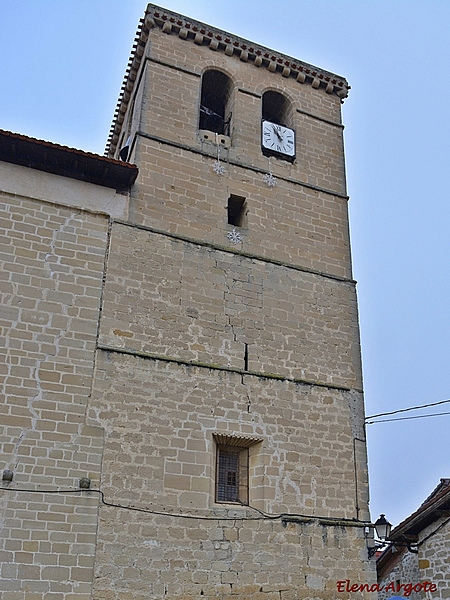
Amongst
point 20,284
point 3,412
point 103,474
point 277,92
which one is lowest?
point 103,474

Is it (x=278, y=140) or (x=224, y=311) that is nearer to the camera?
(x=224, y=311)

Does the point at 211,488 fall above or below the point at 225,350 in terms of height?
below

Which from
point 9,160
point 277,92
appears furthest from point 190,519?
point 277,92

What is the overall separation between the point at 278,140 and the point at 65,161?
388cm

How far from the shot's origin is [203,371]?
28.7 ft

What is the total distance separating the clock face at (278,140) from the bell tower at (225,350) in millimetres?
38

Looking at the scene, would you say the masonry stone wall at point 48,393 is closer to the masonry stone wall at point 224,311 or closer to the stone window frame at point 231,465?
the masonry stone wall at point 224,311

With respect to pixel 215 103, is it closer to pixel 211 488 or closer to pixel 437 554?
pixel 211 488

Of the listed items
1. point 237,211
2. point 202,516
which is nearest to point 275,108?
point 237,211

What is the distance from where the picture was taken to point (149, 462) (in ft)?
26.1

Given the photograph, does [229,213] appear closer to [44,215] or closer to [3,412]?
[44,215]

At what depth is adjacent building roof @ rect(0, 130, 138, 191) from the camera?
29.5 ft

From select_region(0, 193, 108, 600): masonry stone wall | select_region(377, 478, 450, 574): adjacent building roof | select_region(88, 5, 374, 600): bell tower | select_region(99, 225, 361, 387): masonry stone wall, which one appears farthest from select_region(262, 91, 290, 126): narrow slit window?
select_region(377, 478, 450, 574): adjacent building roof

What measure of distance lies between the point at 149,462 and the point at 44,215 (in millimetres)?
3566
